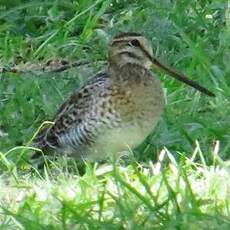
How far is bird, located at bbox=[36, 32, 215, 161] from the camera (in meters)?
7.79

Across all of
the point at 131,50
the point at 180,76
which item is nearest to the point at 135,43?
the point at 131,50

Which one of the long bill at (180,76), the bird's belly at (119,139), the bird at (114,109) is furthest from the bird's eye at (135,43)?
the bird's belly at (119,139)

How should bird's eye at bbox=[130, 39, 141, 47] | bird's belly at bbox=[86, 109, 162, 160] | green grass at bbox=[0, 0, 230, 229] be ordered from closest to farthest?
green grass at bbox=[0, 0, 230, 229]
bird's belly at bbox=[86, 109, 162, 160]
bird's eye at bbox=[130, 39, 141, 47]

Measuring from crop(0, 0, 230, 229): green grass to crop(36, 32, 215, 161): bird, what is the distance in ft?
0.48

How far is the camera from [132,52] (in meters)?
8.23

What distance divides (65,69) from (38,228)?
325 centimetres

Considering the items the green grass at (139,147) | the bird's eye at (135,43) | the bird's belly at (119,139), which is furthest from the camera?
the bird's eye at (135,43)

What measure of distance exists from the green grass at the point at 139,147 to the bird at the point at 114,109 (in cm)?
15

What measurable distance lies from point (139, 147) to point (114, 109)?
1.44ft

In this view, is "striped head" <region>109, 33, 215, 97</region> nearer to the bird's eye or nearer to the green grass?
the bird's eye

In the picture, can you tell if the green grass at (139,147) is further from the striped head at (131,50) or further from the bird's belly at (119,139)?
the striped head at (131,50)

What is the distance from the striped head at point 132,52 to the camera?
8164 millimetres

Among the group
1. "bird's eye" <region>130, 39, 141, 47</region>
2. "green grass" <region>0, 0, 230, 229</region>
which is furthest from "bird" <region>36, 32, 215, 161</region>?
"green grass" <region>0, 0, 230, 229</region>

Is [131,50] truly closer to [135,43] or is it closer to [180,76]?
[135,43]
